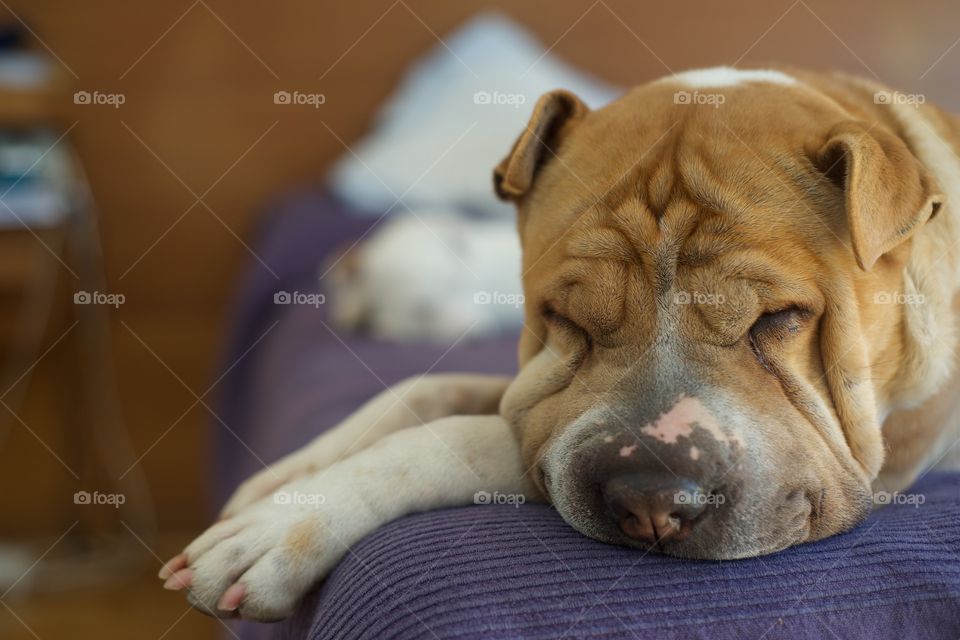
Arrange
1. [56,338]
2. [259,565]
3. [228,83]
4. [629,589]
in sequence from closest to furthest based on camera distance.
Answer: [629,589] < [259,565] < [56,338] < [228,83]

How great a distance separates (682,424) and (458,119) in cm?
291

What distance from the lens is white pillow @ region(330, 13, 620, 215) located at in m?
3.57

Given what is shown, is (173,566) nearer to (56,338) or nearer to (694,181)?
(694,181)

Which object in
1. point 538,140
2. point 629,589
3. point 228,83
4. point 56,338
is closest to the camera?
point 629,589

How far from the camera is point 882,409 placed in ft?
4.45

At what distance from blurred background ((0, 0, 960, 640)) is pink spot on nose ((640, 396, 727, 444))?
245 cm

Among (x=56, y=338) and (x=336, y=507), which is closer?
(x=336, y=507)

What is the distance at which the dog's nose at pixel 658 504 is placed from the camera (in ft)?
3.45

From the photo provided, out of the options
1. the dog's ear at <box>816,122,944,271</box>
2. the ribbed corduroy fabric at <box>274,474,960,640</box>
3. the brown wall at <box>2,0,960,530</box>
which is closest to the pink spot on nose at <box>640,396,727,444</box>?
the ribbed corduroy fabric at <box>274,474,960,640</box>

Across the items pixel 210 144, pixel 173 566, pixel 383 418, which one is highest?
pixel 210 144

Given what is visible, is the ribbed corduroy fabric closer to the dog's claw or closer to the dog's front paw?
the dog's front paw

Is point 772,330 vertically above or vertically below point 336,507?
above

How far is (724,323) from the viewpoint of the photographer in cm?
120

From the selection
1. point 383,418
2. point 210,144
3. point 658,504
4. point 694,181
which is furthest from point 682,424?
point 210,144
